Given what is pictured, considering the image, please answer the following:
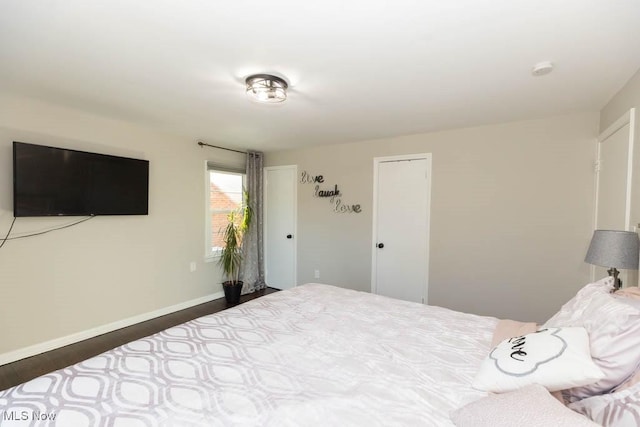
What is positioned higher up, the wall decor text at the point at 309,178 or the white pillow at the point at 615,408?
the wall decor text at the point at 309,178

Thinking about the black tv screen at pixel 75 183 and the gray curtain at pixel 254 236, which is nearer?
the black tv screen at pixel 75 183

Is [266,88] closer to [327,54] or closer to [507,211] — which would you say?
[327,54]

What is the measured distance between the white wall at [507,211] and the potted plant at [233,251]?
1.82 meters

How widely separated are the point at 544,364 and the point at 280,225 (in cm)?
416

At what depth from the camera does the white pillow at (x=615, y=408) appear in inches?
32.8

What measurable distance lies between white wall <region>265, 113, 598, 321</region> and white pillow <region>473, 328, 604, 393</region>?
87.4 inches

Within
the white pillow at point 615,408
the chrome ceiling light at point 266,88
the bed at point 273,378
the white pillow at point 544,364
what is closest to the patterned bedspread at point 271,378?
the bed at point 273,378

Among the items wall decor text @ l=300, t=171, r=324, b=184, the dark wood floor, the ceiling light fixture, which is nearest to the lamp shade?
the ceiling light fixture

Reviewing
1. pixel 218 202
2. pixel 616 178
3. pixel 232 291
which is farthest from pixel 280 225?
pixel 616 178

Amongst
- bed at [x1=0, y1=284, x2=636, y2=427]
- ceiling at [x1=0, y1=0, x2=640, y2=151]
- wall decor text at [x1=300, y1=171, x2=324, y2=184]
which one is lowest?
bed at [x1=0, y1=284, x2=636, y2=427]

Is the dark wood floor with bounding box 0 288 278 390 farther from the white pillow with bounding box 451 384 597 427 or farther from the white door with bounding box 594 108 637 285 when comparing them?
the white door with bounding box 594 108 637 285

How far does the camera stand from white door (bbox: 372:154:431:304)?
3660mm

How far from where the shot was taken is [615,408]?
0.88 meters

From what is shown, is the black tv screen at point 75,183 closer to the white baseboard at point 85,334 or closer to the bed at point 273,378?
the white baseboard at point 85,334
